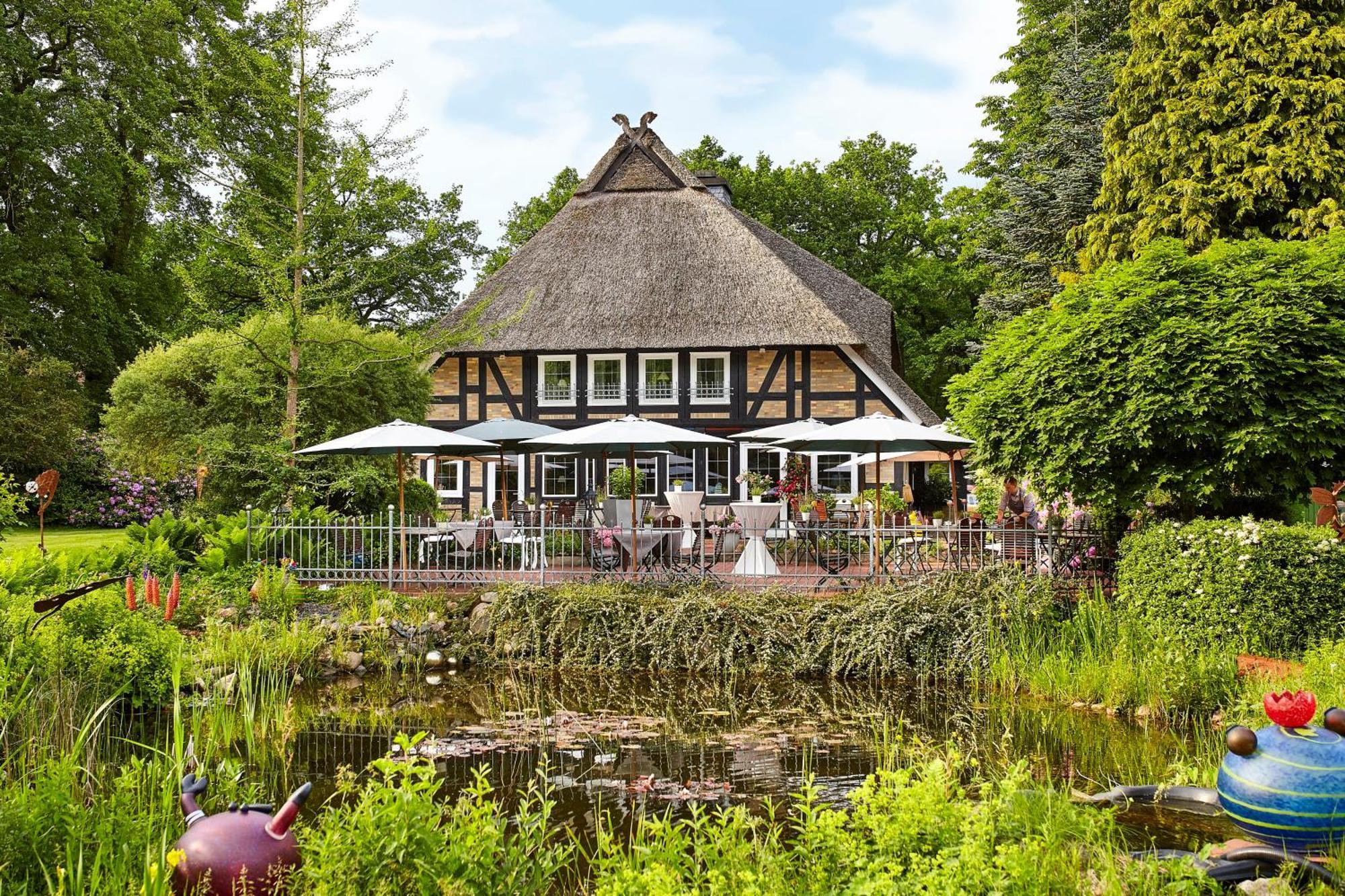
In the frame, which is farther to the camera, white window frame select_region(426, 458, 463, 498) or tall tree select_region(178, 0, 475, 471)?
white window frame select_region(426, 458, 463, 498)

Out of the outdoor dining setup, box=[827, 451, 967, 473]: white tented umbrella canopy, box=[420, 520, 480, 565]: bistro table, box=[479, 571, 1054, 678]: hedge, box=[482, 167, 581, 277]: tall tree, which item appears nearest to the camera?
box=[479, 571, 1054, 678]: hedge

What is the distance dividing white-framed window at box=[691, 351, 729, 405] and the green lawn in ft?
35.8

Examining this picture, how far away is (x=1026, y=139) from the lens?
21.5 metres

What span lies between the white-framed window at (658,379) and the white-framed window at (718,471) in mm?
1390

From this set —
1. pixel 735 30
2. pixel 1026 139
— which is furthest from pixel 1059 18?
pixel 735 30

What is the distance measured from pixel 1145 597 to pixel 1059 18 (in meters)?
17.1

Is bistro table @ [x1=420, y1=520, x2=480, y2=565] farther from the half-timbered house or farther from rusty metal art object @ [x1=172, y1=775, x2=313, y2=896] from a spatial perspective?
rusty metal art object @ [x1=172, y1=775, x2=313, y2=896]

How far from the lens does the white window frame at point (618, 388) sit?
21.2 meters

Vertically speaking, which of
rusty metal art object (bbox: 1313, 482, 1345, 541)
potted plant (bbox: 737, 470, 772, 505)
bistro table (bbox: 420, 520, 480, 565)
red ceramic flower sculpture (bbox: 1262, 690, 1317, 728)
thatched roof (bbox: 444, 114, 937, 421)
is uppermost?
thatched roof (bbox: 444, 114, 937, 421)

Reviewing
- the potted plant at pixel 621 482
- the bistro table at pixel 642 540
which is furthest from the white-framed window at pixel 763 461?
the bistro table at pixel 642 540

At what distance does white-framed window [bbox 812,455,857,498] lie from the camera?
20066 millimetres

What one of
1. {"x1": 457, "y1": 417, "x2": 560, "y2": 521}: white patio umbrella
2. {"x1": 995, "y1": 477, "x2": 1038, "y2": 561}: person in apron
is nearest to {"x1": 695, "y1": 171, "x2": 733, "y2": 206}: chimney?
{"x1": 457, "y1": 417, "x2": 560, "y2": 521}: white patio umbrella

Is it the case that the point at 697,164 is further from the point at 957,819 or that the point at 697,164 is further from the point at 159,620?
the point at 957,819

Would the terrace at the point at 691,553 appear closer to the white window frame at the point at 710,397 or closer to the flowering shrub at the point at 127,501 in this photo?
the white window frame at the point at 710,397
